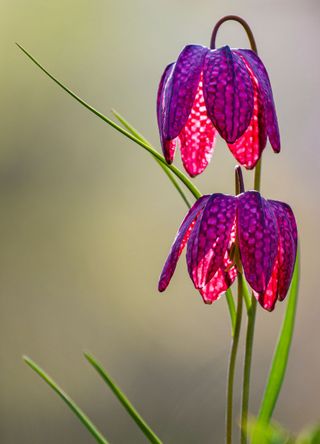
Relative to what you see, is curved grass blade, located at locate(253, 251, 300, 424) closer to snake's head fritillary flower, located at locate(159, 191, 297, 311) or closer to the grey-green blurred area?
snake's head fritillary flower, located at locate(159, 191, 297, 311)

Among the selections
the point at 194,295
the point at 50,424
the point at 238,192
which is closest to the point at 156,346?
the point at 194,295

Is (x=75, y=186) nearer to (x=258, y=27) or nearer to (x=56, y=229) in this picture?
(x=56, y=229)

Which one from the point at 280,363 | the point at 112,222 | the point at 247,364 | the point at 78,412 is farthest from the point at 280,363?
the point at 112,222

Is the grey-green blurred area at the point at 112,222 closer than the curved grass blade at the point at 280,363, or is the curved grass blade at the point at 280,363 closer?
the curved grass blade at the point at 280,363

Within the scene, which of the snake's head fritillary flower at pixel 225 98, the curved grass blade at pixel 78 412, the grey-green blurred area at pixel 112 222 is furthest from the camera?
the grey-green blurred area at pixel 112 222

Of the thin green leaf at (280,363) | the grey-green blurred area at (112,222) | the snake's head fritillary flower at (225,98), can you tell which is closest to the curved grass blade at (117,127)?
the snake's head fritillary flower at (225,98)

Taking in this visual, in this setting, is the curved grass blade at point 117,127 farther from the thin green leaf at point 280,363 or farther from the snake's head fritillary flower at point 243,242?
the thin green leaf at point 280,363
